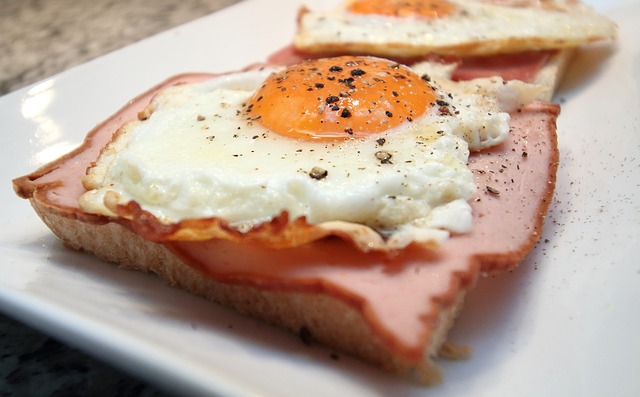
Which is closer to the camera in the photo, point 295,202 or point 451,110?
point 295,202

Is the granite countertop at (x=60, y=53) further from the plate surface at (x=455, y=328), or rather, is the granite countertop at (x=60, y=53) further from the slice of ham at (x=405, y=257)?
the slice of ham at (x=405, y=257)

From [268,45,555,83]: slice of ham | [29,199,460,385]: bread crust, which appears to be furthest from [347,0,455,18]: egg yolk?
[29,199,460,385]: bread crust

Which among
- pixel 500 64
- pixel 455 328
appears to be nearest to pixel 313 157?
pixel 455 328

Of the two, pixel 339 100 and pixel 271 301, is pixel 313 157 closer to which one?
pixel 339 100

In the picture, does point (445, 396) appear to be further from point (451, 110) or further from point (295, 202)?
point (451, 110)

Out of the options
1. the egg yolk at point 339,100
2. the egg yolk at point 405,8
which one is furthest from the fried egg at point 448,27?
the egg yolk at point 339,100

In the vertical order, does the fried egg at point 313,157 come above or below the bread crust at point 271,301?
above

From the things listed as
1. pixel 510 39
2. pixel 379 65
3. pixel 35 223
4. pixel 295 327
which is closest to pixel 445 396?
pixel 295 327
